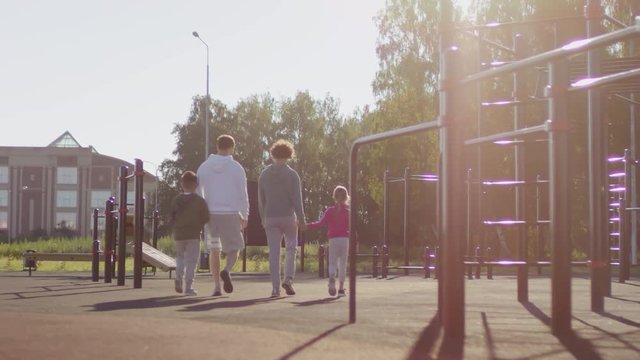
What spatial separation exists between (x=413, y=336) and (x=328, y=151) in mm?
59608

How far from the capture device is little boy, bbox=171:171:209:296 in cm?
1086

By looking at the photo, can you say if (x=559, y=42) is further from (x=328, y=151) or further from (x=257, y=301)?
(x=328, y=151)

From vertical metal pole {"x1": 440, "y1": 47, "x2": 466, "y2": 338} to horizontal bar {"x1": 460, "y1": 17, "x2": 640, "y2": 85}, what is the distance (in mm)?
144

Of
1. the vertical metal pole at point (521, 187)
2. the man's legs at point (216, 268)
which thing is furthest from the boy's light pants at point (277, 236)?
the vertical metal pole at point (521, 187)

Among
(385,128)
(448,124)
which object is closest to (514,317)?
(448,124)

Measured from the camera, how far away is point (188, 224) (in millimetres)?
10914

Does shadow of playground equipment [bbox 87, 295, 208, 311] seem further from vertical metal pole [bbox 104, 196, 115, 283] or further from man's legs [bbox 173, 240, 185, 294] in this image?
vertical metal pole [bbox 104, 196, 115, 283]

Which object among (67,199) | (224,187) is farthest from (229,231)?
(67,199)

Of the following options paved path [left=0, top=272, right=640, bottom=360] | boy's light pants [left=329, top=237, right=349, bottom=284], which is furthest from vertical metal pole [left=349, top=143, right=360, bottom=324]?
boy's light pants [left=329, top=237, right=349, bottom=284]

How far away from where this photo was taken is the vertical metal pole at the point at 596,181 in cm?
833

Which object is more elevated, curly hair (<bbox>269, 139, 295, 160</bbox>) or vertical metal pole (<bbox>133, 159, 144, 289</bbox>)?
curly hair (<bbox>269, 139, 295, 160</bbox>)

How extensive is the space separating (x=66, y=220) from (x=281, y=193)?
94853mm

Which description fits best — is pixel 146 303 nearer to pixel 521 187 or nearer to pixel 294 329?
pixel 294 329

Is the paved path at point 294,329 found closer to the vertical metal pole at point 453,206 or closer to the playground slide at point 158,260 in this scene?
the vertical metal pole at point 453,206
